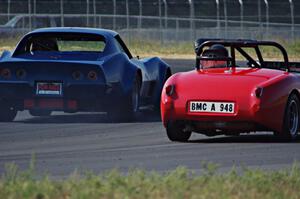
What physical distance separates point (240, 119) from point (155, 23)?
150 ft

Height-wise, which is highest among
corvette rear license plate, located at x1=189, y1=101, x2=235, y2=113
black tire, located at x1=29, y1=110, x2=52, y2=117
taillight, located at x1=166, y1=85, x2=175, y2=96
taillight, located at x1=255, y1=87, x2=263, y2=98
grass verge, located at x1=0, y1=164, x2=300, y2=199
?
grass verge, located at x1=0, y1=164, x2=300, y2=199

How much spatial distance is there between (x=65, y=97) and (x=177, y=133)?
2863 millimetres

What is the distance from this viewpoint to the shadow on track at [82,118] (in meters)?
15.5

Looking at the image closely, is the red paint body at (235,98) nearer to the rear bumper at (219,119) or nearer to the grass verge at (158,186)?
the rear bumper at (219,119)

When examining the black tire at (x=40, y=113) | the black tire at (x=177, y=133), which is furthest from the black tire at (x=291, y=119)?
the black tire at (x=40, y=113)

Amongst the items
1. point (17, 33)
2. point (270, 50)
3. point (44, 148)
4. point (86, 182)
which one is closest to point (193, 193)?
point (86, 182)

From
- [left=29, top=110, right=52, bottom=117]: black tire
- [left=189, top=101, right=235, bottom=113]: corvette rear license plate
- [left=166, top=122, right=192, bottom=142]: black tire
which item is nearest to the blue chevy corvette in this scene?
[left=29, top=110, right=52, bottom=117]: black tire

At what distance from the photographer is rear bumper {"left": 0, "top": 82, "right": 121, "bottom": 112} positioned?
1512 cm

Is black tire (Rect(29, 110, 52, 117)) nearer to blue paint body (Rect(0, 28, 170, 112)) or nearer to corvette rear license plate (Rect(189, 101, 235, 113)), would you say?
blue paint body (Rect(0, 28, 170, 112))

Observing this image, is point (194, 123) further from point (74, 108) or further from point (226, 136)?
point (74, 108)

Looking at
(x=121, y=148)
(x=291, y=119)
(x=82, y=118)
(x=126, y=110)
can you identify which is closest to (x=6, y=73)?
(x=82, y=118)

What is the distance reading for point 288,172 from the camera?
924 cm

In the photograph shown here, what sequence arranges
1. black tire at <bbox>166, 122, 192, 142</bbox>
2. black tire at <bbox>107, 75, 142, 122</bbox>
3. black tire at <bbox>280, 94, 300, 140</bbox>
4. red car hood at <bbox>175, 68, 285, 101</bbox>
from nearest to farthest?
1. red car hood at <bbox>175, 68, 285, 101</bbox>
2. black tire at <bbox>280, 94, 300, 140</bbox>
3. black tire at <bbox>166, 122, 192, 142</bbox>
4. black tire at <bbox>107, 75, 142, 122</bbox>

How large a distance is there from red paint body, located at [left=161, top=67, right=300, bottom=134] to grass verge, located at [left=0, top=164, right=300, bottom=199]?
3.33 metres
